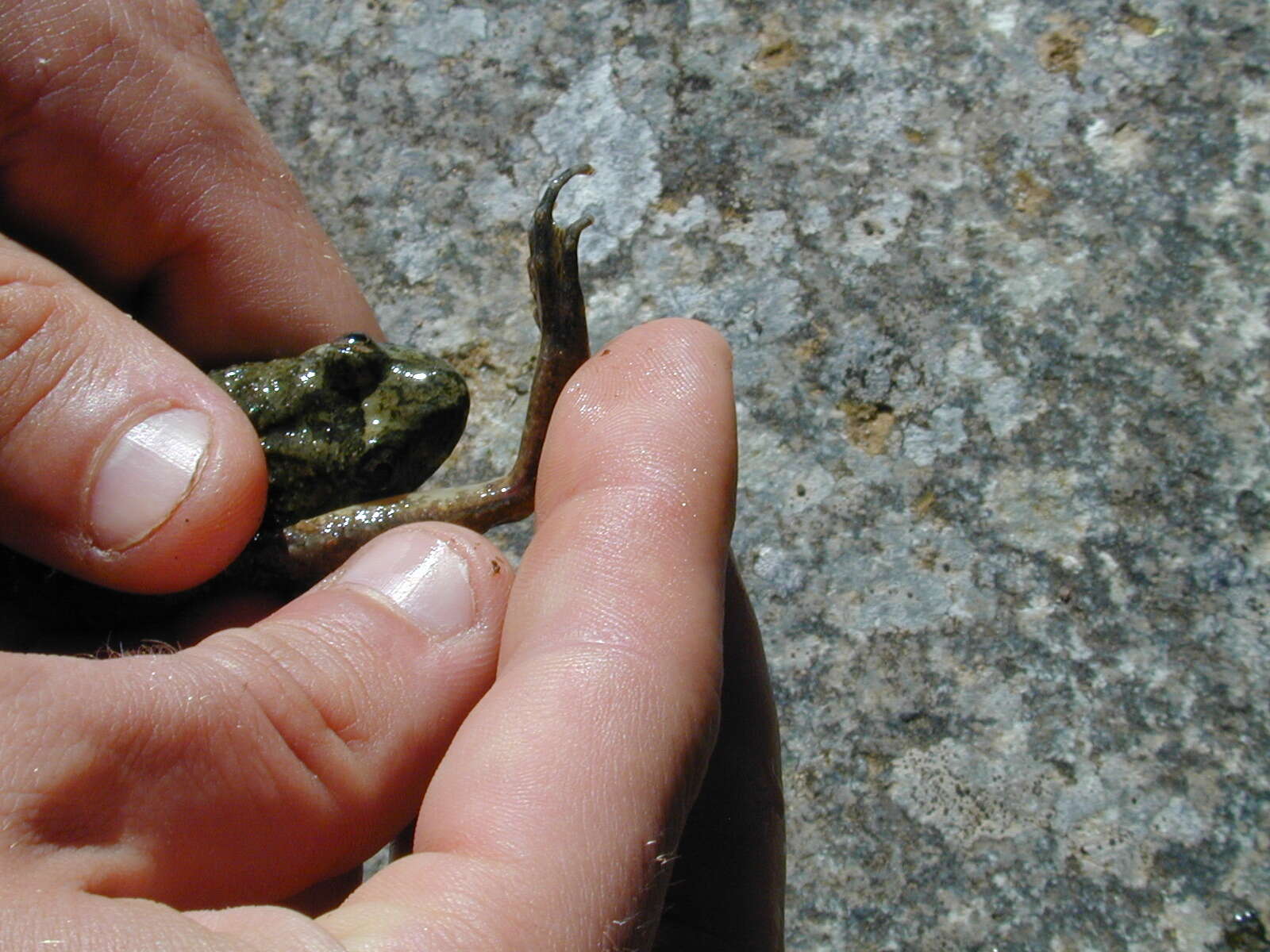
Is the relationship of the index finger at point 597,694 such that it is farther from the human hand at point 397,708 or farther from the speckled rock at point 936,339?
the speckled rock at point 936,339

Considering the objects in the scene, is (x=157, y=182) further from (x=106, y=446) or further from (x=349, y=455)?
(x=106, y=446)

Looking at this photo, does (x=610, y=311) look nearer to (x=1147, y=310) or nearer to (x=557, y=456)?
(x=557, y=456)

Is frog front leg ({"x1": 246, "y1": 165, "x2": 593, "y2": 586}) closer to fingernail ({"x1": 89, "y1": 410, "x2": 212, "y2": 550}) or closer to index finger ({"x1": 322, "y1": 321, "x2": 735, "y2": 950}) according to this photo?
index finger ({"x1": 322, "y1": 321, "x2": 735, "y2": 950})

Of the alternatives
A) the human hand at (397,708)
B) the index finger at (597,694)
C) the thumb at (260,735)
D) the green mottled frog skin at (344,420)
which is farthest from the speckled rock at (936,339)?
the thumb at (260,735)

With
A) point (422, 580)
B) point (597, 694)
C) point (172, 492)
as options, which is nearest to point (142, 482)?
point (172, 492)

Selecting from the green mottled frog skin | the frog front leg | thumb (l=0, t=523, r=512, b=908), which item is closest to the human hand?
thumb (l=0, t=523, r=512, b=908)

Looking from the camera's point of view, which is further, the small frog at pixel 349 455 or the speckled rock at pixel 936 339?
the small frog at pixel 349 455

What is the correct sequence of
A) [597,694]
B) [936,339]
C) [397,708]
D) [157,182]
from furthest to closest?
[157,182], [936,339], [397,708], [597,694]
